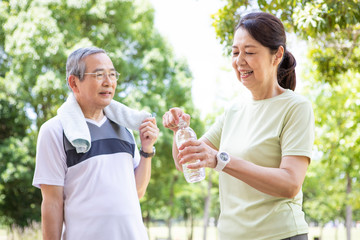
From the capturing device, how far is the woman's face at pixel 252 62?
212 cm

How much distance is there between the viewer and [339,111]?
1236 centimetres

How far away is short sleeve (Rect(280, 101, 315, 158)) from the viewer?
1973mm

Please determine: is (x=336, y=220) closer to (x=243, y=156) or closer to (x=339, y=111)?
(x=339, y=111)

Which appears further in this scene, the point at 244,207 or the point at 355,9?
the point at 355,9

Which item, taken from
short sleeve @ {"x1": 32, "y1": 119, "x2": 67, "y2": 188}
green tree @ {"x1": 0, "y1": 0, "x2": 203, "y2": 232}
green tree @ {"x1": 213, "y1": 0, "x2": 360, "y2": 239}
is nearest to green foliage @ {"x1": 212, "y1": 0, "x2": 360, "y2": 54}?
green tree @ {"x1": 213, "y1": 0, "x2": 360, "y2": 239}

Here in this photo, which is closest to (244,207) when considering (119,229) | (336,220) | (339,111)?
(119,229)

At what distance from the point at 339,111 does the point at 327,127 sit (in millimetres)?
553

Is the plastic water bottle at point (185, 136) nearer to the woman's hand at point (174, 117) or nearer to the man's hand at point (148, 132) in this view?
the woman's hand at point (174, 117)

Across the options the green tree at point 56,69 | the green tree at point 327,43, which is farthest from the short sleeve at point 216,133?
the green tree at point 56,69

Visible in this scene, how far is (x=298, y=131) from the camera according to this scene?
2006 millimetres

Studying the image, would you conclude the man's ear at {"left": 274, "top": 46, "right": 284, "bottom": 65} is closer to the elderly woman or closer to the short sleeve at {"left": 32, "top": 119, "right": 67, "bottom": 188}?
the elderly woman

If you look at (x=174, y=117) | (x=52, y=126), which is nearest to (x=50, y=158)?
(x=52, y=126)

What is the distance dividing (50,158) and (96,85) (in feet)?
1.52

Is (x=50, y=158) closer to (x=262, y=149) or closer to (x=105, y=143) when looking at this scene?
(x=105, y=143)
